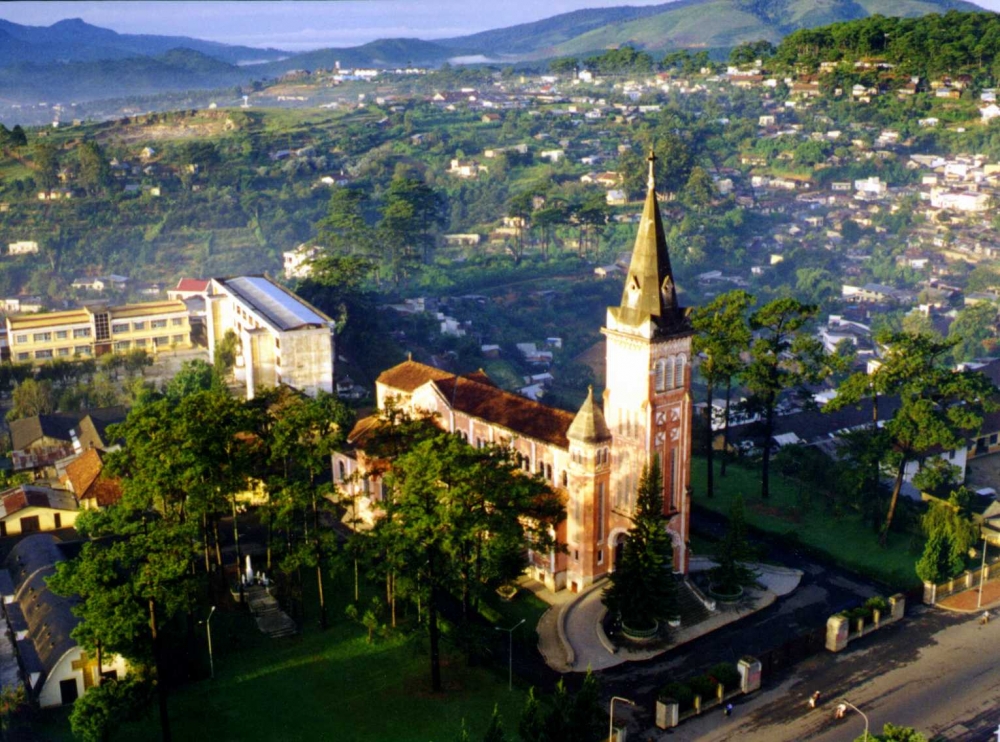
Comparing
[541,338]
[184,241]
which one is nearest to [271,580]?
[541,338]

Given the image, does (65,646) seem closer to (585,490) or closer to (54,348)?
(585,490)

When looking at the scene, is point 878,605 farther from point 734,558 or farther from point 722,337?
point 722,337

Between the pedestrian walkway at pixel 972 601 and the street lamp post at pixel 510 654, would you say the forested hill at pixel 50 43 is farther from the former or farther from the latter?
the pedestrian walkway at pixel 972 601

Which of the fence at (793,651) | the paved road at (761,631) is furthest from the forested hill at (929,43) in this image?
the fence at (793,651)

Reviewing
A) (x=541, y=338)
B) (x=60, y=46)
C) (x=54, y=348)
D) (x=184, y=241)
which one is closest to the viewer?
(x=54, y=348)

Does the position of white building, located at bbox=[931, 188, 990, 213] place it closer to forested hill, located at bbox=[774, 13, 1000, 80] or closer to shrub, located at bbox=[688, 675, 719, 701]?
forested hill, located at bbox=[774, 13, 1000, 80]

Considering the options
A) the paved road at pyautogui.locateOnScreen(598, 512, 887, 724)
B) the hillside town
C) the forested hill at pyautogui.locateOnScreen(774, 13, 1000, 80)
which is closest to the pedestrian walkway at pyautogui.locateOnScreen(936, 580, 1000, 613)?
the hillside town
